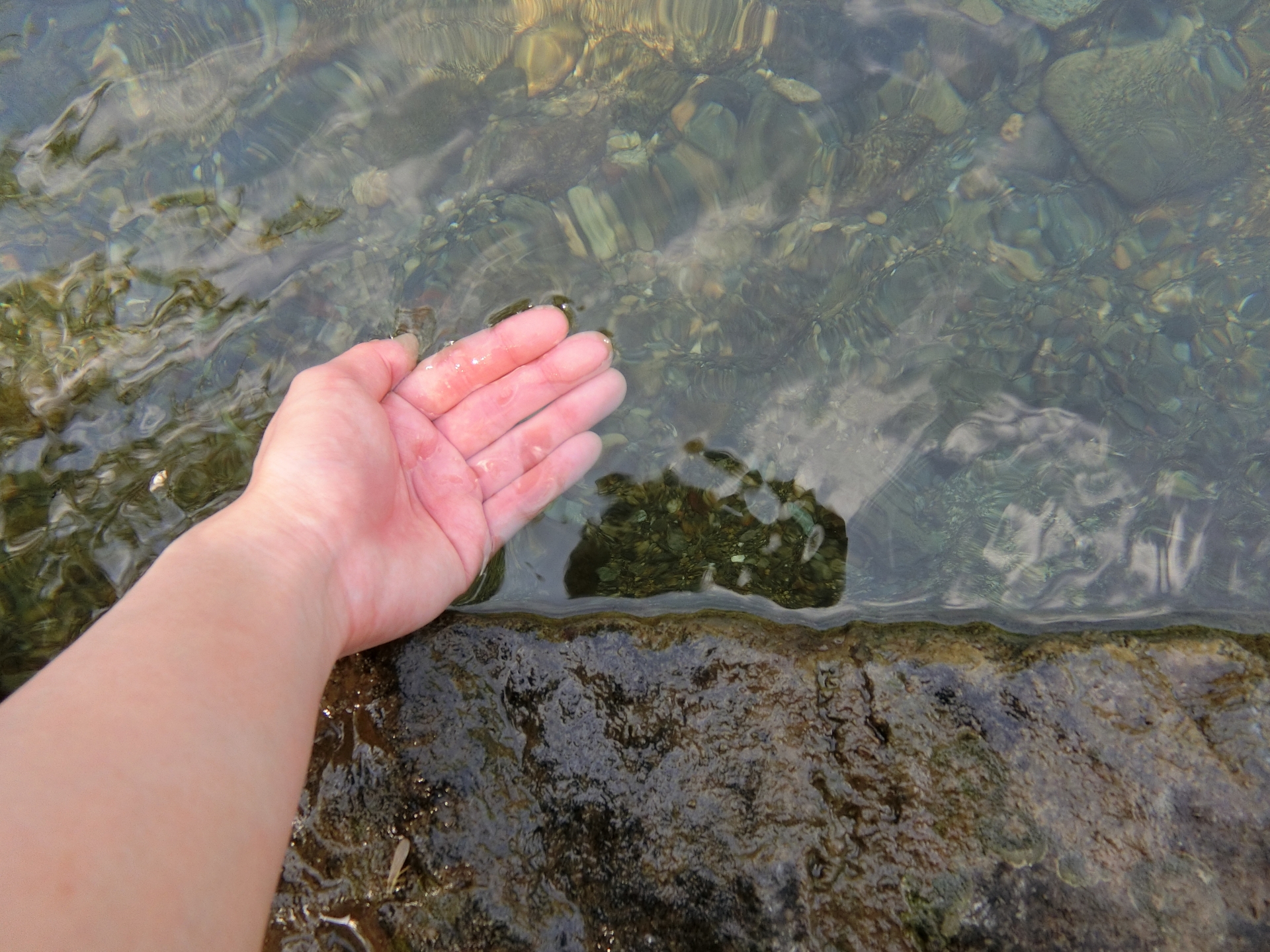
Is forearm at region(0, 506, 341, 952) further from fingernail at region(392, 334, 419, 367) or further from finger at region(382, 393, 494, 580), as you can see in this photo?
fingernail at region(392, 334, 419, 367)

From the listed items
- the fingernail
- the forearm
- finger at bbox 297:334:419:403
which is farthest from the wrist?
the fingernail

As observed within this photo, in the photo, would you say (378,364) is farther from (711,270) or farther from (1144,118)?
(1144,118)

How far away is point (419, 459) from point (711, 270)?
4.23 ft

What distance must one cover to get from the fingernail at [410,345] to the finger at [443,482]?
0.17 metres

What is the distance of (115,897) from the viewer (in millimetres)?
1467

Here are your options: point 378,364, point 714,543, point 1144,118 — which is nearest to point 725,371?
point 714,543

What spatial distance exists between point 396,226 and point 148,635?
1.83 meters

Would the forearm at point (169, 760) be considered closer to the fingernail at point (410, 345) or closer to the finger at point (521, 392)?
the finger at point (521, 392)

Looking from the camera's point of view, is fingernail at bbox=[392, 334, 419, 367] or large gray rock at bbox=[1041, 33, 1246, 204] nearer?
fingernail at bbox=[392, 334, 419, 367]

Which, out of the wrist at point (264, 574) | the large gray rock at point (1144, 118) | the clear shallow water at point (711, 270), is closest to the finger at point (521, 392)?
the clear shallow water at point (711, 270)

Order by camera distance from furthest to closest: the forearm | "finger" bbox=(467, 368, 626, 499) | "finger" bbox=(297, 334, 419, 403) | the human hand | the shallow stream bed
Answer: "finger" bbox=(467, 368, 626, 499)
"finger" bbox=(297, 334, 419, 403)
the human hand
the shallow stream bed
the forearm

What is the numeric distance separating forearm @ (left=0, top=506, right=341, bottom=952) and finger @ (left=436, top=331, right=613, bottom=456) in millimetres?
857

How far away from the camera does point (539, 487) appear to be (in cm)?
281

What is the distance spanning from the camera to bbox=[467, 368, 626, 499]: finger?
282cm
